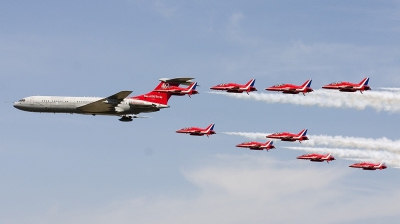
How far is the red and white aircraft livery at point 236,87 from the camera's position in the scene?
18250 centimetres

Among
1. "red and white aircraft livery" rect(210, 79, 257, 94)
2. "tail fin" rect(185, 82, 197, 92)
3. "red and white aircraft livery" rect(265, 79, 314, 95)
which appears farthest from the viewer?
"tail fin" rect(185, 82, 197, 92)

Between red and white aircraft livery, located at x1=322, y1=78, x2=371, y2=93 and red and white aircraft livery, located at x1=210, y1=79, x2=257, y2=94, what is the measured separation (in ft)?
53.5

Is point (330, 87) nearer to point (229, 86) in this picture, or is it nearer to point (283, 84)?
point (283, 84)

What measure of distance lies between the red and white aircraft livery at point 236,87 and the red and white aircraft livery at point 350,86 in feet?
53.5

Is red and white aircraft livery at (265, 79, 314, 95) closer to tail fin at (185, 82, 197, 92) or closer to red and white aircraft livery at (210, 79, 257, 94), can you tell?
red and white aircraft livery at (210, 79, 257, 94)

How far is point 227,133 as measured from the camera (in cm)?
19662

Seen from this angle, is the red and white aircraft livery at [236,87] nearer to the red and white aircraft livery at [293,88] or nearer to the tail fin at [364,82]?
the red and white aircraft livery at [293,88]

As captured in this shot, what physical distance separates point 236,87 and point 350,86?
83.9 feet

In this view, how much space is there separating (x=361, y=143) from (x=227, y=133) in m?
33.0

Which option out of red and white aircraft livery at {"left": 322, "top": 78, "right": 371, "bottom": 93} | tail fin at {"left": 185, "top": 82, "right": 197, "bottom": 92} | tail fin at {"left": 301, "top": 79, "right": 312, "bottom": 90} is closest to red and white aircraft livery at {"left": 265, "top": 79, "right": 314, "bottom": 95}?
tail fin at {"left": 301, "top": 79, "right": 312, "bottom": 90}

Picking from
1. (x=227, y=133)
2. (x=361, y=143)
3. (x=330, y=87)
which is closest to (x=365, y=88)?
(x=330, y=87)

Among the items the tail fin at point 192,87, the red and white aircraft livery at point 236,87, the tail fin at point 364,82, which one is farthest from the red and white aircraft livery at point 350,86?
the tail fin at point 192,87

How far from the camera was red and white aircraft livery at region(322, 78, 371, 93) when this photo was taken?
176 meters

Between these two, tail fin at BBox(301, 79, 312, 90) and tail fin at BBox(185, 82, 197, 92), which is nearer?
tail fin at BBox(301, 79, 312, 90)
